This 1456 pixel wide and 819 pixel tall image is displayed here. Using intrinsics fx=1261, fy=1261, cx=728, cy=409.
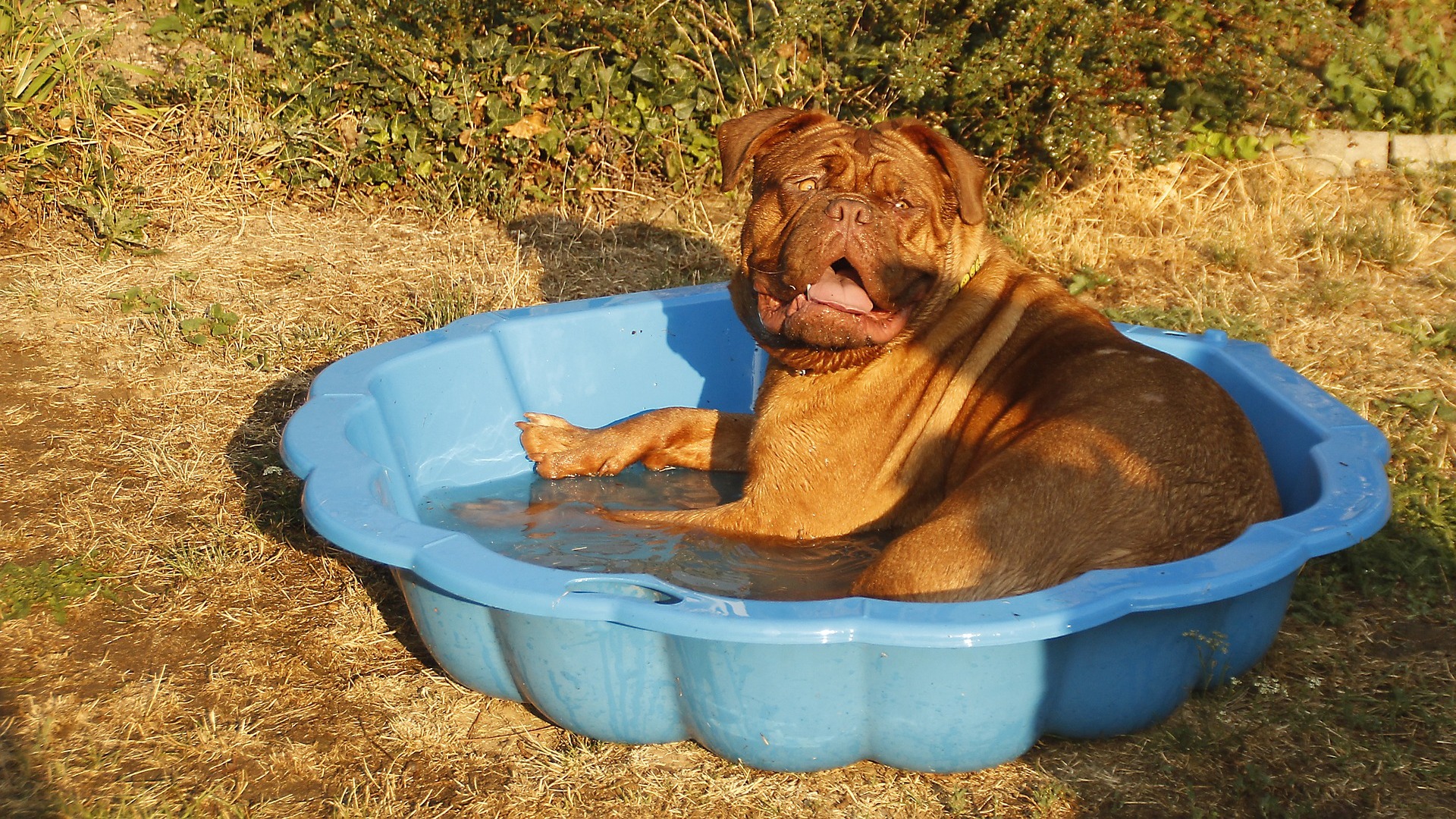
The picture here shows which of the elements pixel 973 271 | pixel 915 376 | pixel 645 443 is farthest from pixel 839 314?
pixel 645 443

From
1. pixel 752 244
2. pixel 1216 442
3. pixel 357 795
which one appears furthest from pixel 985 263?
pixel 357 795

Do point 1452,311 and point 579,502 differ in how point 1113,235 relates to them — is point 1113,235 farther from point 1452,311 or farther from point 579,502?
point 579,502

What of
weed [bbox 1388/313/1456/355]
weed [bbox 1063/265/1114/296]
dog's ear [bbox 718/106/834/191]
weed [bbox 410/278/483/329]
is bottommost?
weed [bbox 1388/313/1456/355]

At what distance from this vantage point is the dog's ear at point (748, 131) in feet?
14.9

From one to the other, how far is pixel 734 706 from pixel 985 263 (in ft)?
7.15

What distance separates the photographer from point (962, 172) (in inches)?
171

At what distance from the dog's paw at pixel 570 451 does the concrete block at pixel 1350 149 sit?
16.2 ft

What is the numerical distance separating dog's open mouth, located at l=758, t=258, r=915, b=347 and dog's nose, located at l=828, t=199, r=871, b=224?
0.14 m

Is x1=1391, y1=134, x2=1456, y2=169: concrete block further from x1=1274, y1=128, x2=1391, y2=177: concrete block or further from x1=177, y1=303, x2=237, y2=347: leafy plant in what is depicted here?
x1=177, y1=303, x2=237, y2=347: leafy plant

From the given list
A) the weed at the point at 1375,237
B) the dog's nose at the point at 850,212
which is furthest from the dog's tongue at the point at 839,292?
the weed at the point at 1375,237

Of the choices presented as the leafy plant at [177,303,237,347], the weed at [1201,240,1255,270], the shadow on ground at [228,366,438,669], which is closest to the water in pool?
the shadow on ground at [228,366,438,669]

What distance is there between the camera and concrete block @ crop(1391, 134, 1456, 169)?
789 cm

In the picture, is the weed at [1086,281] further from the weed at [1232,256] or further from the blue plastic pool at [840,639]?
the blue plastic pool at [840,639]

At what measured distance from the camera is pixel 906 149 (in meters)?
4.52
